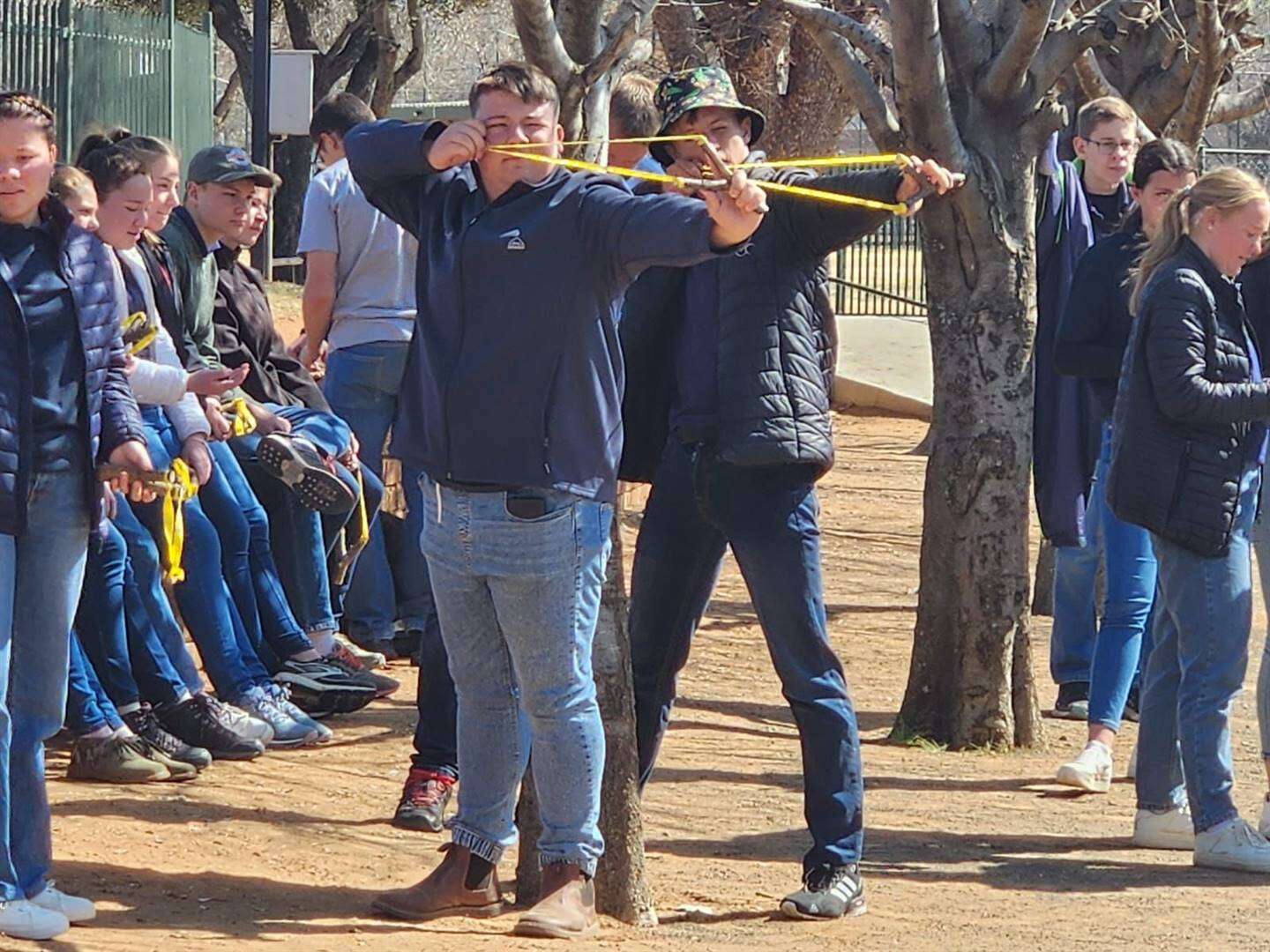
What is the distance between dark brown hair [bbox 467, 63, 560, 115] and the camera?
4.64m

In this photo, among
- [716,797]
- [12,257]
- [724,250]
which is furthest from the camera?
[716,797]

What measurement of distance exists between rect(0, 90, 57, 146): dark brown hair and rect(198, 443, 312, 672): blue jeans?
2405mm

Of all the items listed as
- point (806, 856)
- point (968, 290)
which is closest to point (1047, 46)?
point (968, 290)

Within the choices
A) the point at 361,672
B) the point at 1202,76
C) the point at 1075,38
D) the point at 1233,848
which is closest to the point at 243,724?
the point at 361,672

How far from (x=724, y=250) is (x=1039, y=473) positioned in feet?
13.2

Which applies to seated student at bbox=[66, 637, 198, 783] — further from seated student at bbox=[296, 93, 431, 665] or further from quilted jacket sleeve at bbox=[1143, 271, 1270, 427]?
quilted jacket sleeve at bbox=[1143, 271, 1270, 427]

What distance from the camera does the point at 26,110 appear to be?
4.60 metres

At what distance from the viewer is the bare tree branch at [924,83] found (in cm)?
709

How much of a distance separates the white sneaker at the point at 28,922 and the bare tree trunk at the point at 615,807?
3.71 ft

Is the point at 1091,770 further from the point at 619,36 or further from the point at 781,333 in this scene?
the point at 619,36

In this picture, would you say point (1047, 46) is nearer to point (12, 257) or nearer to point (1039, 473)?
point (1039, 473)

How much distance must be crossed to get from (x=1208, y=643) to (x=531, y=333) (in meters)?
2.43

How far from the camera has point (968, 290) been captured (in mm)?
7441

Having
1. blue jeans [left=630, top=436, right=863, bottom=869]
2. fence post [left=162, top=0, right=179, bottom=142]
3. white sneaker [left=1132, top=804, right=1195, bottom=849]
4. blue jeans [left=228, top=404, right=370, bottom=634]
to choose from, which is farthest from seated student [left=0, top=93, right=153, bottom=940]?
fence post [left=162, top=0, right=179, bottom=142]
